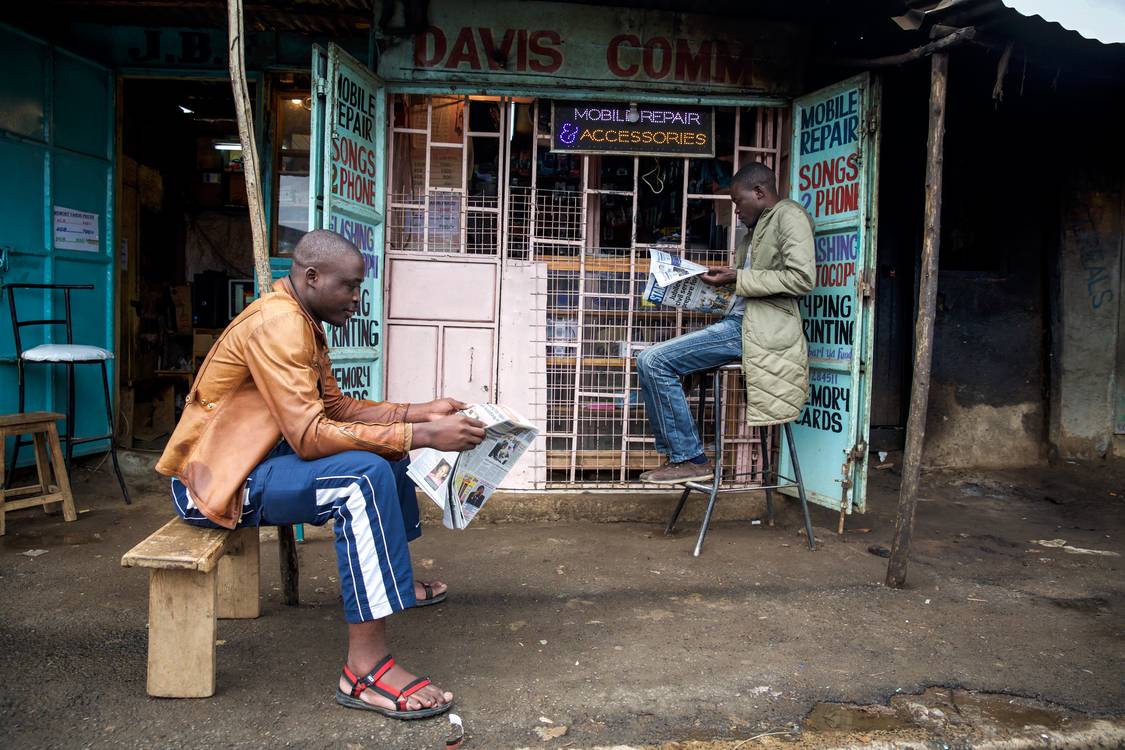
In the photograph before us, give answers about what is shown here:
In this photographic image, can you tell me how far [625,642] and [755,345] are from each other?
1960 mm

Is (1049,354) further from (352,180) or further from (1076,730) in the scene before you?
(352,180)

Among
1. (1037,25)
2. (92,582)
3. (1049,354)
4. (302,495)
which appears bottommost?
(92,582)

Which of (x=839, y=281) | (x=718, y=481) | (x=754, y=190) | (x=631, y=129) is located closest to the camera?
(x=718, y=481)

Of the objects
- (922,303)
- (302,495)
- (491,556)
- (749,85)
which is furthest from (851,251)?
(302,495)

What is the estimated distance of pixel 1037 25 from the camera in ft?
12.5

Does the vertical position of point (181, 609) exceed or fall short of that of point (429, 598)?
it exceeds it

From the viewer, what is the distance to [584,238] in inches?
213

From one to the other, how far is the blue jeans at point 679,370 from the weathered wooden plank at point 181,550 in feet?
8.14

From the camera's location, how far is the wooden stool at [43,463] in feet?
15.7

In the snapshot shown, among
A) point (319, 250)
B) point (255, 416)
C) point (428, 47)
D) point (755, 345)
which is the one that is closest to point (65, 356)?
point (428, 47)

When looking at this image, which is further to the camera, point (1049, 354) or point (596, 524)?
point (1049, 354)

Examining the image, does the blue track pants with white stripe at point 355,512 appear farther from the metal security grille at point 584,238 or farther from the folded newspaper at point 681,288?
the metal security grille at point 584,238

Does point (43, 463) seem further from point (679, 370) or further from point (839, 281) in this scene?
point (839, 281)

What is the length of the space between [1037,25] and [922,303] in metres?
1.39
